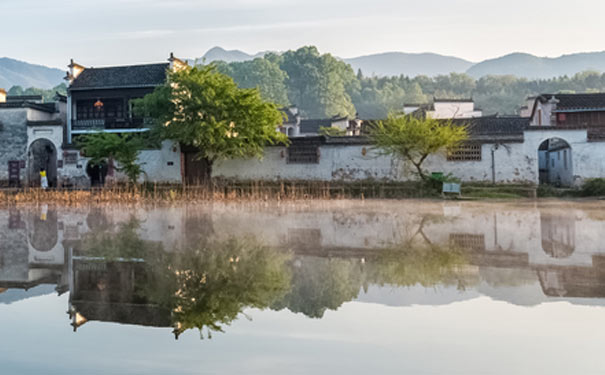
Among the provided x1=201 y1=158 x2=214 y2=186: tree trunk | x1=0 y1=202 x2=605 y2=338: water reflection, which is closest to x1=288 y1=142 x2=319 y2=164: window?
x1=201 y1=158 x2=214 y2=186: tree trunk

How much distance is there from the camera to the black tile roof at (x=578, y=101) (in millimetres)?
29750

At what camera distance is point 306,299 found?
6.45m

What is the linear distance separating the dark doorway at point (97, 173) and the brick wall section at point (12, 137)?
362 centimetres

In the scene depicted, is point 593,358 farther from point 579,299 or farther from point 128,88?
point 128,88

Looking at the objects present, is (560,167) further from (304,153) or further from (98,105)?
(98,105)

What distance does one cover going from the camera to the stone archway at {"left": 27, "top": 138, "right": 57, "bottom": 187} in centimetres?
3094

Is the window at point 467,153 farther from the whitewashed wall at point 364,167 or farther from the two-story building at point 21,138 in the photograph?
the two-story building at point 21,138

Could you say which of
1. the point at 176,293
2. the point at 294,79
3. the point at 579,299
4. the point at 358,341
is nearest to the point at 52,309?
the point at 176,293

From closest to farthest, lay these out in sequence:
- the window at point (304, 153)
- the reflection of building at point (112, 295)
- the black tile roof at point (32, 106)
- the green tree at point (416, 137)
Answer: the reflection of building at point (112, 295) → the green tree at point (416, 137) → the window at point (304, 153) → the black tile roof at point (32, 106)

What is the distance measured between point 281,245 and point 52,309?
179 inches

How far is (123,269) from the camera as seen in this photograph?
795cm

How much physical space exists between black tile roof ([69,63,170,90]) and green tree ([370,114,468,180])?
42.3 feet

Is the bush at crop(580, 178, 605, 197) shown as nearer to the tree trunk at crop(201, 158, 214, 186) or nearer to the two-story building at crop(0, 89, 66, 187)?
the tree trunk at crop(201, 158, 214, 186)

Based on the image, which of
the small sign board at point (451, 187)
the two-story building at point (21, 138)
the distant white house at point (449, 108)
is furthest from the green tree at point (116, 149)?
the distant white house at point (449, 108)
